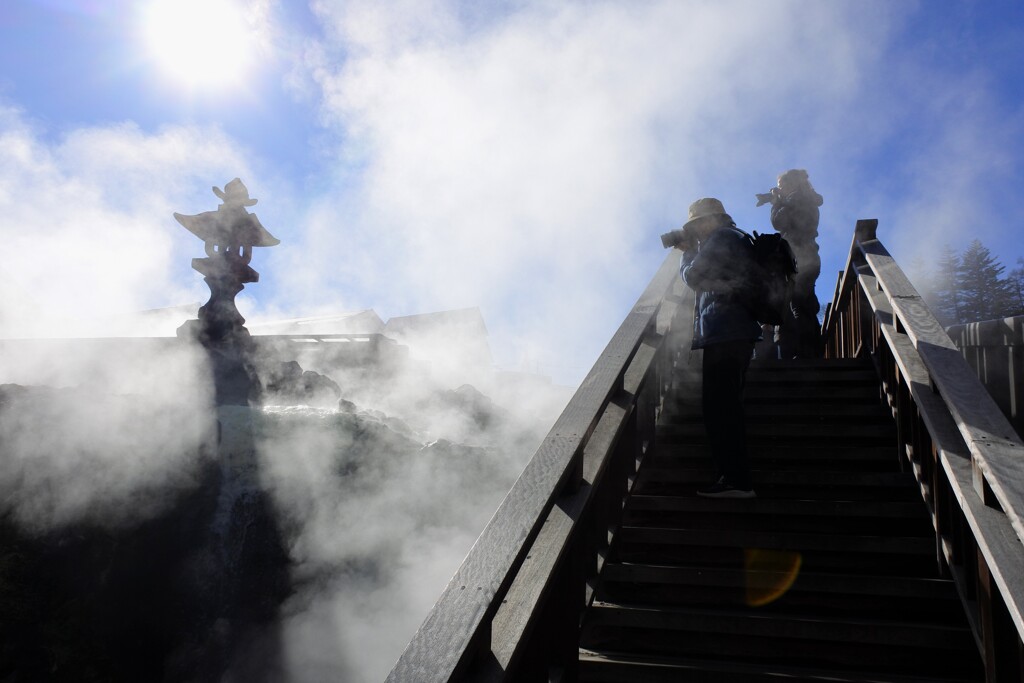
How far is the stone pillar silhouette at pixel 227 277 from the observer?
31.9ft

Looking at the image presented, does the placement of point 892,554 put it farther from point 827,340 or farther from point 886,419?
point 827,340

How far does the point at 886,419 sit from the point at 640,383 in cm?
170

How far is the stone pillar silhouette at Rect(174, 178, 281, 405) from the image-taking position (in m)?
9.71

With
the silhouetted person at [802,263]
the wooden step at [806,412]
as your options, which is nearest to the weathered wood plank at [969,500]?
the wooden step at [806,412]

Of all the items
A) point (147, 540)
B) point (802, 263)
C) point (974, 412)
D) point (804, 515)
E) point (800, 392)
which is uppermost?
point (802, 263)

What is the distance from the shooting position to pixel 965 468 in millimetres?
2215

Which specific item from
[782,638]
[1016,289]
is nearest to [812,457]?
[782,638]

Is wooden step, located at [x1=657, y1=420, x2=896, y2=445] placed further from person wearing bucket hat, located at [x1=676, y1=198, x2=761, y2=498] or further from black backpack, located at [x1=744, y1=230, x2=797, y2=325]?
black backpack, located at [x1=744, y1=230, x2=797, y2=325]

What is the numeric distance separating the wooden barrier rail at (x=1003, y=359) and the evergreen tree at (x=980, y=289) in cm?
2632

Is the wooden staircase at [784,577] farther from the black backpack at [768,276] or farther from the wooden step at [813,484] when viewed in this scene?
the black backpack at [768,276]

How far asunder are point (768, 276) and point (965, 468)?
4.41ft

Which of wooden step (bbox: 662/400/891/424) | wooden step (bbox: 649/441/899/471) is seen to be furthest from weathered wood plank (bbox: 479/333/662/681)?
wooden step (bbox: 662/400/891/424)

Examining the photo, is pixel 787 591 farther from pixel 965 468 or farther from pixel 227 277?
pixel 227 277

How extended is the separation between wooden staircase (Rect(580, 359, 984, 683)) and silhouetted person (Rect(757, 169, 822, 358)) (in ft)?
7.97
